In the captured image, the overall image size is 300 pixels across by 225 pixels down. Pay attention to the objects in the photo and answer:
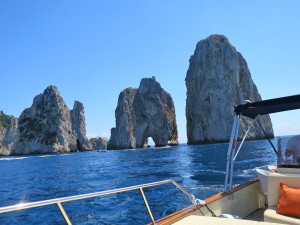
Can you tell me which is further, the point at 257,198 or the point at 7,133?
the point at 7,133

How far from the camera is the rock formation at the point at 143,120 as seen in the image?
107688 millimetres

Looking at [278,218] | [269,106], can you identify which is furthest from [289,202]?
[269,106]

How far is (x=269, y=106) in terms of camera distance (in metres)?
6.16

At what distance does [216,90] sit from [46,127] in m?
77.7

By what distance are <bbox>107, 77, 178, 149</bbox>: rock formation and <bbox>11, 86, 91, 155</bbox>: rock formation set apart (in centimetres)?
2272

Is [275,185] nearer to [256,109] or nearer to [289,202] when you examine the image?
[289,202]

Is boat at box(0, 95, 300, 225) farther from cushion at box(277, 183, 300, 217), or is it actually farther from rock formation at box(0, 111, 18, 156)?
rock formation at box(0, 111, 18, 156)

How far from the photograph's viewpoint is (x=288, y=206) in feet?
15.1

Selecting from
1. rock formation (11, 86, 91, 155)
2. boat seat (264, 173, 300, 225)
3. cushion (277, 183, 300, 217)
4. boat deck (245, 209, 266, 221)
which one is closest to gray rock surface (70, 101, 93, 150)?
rock formation (11, 86, 91, 155)

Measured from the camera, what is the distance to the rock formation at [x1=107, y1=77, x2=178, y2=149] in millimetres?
107688

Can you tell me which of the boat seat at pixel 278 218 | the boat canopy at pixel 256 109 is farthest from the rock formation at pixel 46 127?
the boat seat at pixel 278 218

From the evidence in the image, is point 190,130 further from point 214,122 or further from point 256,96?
point 256,96

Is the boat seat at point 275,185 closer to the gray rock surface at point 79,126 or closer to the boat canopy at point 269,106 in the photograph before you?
the boat canopy at point 269,106

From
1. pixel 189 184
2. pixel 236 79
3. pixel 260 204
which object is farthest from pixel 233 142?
pixel 236 79
